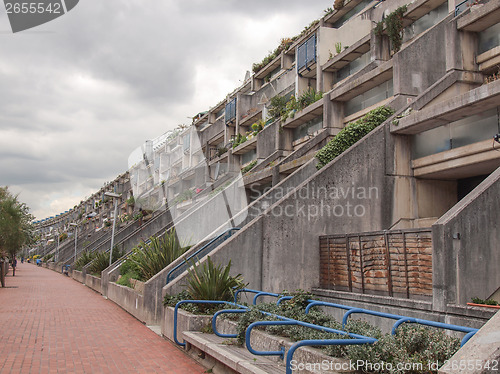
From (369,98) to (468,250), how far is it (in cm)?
1351

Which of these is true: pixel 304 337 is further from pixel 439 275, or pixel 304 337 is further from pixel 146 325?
pixel 146 325

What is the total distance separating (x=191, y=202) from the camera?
3080 centimetres

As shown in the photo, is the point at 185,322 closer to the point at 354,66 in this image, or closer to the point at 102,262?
the point at 102,262

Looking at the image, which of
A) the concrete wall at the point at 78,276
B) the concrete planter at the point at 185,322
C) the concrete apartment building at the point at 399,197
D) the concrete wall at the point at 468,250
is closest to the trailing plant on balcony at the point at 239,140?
the concrete apartment building at the point at 399,197

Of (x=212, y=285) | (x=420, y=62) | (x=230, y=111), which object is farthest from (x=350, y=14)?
(x=212, y=285)

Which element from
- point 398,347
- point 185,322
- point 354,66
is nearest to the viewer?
point 398,347

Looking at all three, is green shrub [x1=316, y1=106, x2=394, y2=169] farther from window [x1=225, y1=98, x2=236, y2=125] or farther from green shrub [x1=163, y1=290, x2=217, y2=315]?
window [x1=225, y1=98, x2=236, y2=125]

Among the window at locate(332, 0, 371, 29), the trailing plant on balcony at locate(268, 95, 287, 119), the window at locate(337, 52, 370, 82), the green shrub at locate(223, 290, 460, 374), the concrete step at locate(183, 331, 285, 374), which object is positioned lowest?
the concrete step at locate(183, 331, 285, 374)

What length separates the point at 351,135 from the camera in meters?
15.8

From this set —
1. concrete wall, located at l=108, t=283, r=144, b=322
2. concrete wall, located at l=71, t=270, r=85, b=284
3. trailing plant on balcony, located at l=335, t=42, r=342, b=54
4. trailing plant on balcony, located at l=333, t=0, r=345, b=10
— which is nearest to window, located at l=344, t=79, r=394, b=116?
trailing plant on balcony, located at l=335, t=42, r=342, b=54

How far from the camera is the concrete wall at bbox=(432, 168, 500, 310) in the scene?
830cm

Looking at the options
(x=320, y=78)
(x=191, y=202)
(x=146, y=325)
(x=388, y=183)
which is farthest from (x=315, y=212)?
(x=191, y=202)

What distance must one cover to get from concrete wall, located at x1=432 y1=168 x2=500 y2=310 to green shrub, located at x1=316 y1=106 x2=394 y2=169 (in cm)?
697

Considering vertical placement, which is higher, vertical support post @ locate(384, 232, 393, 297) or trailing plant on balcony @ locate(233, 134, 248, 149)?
trailing plant on balcony @ locate(233, 134, 248, 149)
